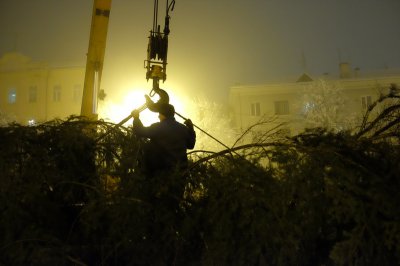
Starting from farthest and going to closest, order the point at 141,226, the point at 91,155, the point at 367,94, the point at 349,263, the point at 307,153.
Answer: the point at 367,94, the point at 91,155, the point at 307,153, the point at 141,226, the point at 349,263

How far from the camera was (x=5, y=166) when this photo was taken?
3.62 m

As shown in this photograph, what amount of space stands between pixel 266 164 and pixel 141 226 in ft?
4.38

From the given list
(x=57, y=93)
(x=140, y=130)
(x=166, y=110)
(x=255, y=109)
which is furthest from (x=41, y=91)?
(x=140, y=130)

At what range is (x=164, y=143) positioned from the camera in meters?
4.77

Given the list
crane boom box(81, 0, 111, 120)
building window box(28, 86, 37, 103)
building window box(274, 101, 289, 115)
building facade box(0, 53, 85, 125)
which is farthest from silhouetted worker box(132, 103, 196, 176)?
building window box(28, 86, 37, 103)

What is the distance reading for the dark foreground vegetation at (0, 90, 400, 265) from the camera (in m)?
3.31

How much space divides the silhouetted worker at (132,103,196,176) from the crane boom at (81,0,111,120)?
439 cm

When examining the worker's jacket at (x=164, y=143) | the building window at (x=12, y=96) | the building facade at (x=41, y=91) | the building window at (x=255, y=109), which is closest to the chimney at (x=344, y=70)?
the building window at (x=255, y=109)

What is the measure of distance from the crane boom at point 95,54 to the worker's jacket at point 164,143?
15.1 feet

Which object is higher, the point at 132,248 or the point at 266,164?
the point at 266,164

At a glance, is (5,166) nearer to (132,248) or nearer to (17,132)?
(17,132)

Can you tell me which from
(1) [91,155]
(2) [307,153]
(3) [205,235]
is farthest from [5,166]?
(2) [307,153]

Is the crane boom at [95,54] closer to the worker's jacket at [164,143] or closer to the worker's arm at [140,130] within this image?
the worker's jacket at [164,143]

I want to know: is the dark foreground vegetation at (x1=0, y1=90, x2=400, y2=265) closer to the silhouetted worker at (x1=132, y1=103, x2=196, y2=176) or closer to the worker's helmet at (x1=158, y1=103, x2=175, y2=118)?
the silhouetted worker at (x1=132, y1=103, x2=196, y2=176)
